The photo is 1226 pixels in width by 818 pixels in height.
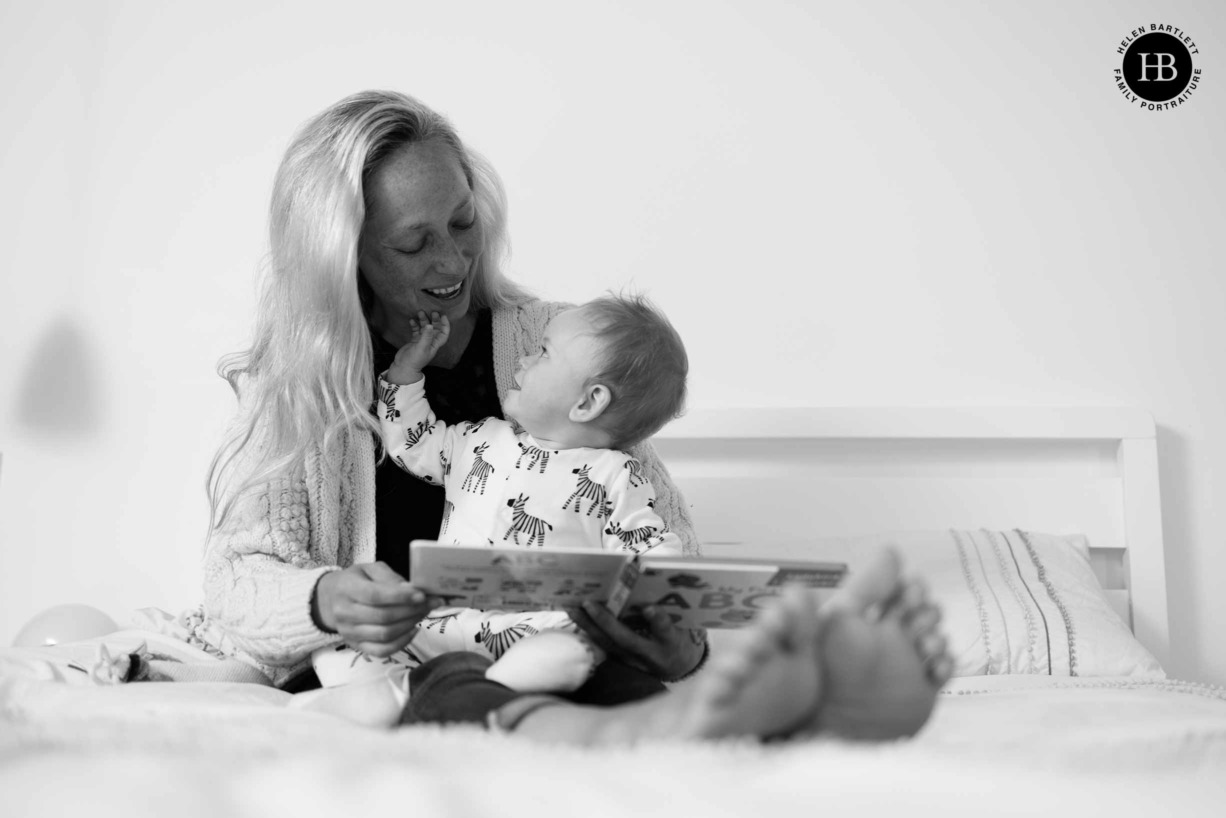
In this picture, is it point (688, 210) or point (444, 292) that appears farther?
point (688, 210)

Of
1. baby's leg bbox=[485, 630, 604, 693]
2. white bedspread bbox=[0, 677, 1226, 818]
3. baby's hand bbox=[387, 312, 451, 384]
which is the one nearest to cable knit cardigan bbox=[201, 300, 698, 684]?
baby's hand bbox=[387, 312, 451, 384]

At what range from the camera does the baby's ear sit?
1420 millimetres

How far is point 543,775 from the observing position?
2.21 feet

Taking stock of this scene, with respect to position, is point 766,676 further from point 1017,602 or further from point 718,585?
point 1017,602

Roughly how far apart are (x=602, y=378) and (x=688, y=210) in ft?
3.43

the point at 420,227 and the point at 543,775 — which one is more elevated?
the point at 420,227

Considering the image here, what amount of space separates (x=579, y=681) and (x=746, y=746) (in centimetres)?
36

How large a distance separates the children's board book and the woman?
232 millimetres

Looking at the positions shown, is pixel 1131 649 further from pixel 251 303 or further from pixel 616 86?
pixel 251 303

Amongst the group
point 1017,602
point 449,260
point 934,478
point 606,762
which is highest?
point 449,260

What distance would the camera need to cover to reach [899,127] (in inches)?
91.0

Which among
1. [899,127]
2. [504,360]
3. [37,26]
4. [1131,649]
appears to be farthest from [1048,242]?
[37,26]

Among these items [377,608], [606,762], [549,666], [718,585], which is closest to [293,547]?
[377,608]

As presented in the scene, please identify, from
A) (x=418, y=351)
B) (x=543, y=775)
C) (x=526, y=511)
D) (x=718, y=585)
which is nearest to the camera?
(x=543, y=775)
